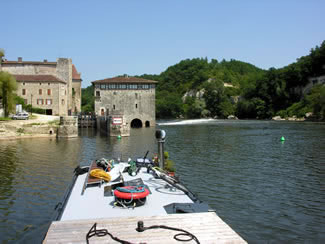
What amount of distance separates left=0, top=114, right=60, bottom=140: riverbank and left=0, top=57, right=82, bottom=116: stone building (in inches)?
693

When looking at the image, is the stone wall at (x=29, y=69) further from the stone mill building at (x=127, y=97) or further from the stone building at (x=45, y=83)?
the stone mill building at (x=127, y=97)

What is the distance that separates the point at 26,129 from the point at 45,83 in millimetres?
21044

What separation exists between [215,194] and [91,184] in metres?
6.13

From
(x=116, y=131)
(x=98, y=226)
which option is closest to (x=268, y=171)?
(x=98, y=226)

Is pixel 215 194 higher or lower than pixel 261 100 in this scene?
lower

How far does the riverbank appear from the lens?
39406 mm

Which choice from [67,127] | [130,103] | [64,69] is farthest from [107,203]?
[64,69]

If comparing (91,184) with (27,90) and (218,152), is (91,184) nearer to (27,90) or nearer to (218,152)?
(218,152)

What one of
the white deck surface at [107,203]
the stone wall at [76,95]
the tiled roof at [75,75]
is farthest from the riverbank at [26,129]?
the tiled roof at [75,75]

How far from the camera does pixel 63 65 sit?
69.3m

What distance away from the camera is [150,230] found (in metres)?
5.93

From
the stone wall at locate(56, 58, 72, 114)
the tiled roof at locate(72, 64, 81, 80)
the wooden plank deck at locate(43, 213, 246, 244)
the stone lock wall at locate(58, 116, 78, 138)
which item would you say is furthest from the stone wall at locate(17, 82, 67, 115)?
the wooden plank deck at locate(43, 213, 246, 244)

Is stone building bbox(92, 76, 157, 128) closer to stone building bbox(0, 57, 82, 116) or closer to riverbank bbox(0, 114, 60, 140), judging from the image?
stone building bbox(0, 57, 82, 116)

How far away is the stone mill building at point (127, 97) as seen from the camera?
63.9 metres
